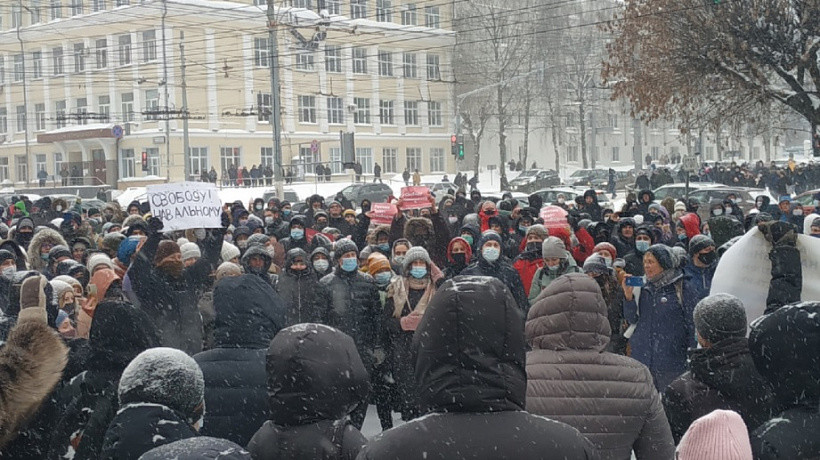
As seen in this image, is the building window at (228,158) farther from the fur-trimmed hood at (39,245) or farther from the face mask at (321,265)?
the face mask at (321,265)

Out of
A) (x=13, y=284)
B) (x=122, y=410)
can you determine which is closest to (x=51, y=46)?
(x=13, y=284)

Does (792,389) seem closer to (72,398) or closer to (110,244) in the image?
(72,398)

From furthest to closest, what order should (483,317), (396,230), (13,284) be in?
(396,230)
(13,284)
(483,317)

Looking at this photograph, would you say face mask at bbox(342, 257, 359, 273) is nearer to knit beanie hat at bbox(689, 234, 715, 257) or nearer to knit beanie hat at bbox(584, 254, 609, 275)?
knit beanie hat at bbox(584, 254, 609, 275)

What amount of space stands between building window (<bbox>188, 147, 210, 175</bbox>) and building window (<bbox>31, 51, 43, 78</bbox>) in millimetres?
12656

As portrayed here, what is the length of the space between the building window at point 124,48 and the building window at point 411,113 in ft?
60.9

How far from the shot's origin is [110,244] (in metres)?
10.1

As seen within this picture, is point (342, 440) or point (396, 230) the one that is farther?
point (396, 230)

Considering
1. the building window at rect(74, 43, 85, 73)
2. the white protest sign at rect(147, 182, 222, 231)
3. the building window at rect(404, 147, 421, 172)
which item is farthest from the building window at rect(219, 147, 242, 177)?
the white protest sign at rect(147, 182, 222, 231)

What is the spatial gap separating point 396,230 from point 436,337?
9426 mm

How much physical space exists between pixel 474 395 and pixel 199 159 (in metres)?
55.6

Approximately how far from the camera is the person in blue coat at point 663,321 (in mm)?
6840

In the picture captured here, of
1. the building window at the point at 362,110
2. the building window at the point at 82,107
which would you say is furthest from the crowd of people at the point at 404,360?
the building window at the point at 362,110

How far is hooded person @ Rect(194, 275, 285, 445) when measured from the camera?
455cm
